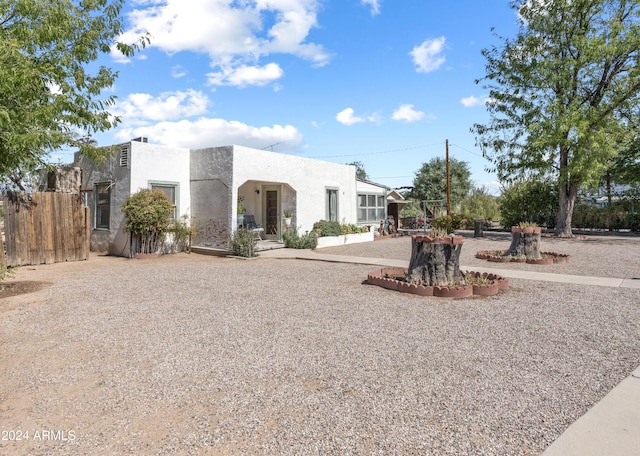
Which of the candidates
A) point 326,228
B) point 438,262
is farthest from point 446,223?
point 438,262

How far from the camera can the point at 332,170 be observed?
17844 mm

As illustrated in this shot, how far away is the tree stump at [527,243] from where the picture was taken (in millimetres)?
11555

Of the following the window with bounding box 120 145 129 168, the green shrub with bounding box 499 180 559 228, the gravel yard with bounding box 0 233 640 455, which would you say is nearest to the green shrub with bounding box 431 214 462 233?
the green shrub with bounding box 499 180 559 228

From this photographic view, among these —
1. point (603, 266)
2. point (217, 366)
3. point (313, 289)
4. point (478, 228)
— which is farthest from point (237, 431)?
point (478, 228)

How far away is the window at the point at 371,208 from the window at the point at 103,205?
11299 mm

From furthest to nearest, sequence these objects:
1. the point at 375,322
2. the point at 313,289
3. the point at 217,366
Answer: the point at 313,289
the point at 375,322
the point at 217,366

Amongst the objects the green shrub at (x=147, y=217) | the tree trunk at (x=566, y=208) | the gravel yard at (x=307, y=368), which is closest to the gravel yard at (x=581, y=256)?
the tree trunk at (x=566, y=208)

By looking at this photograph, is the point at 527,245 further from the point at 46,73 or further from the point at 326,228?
the point at 46,73

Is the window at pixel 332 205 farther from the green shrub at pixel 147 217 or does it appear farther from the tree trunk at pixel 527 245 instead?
the tree trunk at pixel 527 245

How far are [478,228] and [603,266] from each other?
34.7 feet

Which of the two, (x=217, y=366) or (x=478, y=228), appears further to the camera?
(x=478, y=228)

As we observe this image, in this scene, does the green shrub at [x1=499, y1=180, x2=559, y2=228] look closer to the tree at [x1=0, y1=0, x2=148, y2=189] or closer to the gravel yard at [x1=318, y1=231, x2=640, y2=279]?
the gravel yard at [x1=318, y1=231, x2=640, y2=279]

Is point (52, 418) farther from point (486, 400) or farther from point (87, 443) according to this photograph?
point (486, 400)

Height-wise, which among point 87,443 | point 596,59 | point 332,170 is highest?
point 596,59
